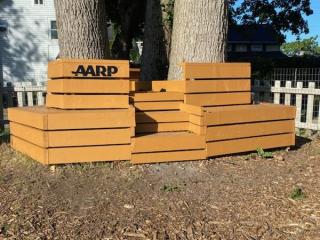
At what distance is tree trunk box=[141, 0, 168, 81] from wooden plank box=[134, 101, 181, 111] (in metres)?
2.09

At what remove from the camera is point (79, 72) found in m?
5.68

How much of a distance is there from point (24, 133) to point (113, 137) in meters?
1.27

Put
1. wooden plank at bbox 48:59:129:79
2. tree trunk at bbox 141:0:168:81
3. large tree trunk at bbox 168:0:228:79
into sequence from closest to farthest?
wooden plank at bbox 48:59:129:79
large tree trunk at bbox 168:0:228:79
tree trunk at bbox 141:0:168:81

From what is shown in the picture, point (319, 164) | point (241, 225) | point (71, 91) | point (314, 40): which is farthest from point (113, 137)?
point (314, 40)

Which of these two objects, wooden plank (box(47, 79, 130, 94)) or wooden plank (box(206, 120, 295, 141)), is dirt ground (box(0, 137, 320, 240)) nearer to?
wooden plank (box(206, 120, 295, 141))

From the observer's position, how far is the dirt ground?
3945 mm

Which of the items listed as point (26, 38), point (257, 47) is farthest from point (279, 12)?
point (257, 47)

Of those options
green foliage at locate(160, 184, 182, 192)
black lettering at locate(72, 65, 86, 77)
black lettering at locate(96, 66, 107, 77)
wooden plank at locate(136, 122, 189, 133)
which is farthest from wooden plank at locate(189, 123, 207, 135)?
black lettering at locate(72, 65, 86, 77)

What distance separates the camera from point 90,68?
5711mm

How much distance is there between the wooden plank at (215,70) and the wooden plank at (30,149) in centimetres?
208

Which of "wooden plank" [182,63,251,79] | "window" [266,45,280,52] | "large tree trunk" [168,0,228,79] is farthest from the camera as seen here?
"window" [266,45,280,52]

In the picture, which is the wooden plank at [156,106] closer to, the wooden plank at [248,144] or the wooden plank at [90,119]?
the wooden plank at [90,119]

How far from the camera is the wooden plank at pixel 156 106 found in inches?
242

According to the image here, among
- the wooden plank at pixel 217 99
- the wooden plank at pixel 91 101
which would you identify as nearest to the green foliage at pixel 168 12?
the wooden plank at pixel 217 99
